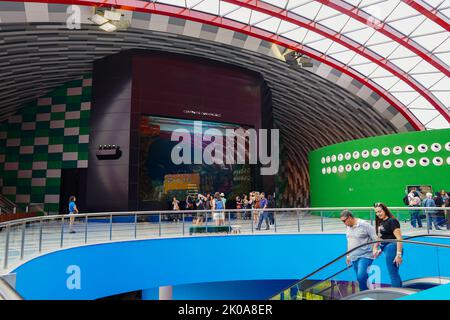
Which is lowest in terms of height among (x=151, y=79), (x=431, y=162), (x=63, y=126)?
(x=431, y=162)

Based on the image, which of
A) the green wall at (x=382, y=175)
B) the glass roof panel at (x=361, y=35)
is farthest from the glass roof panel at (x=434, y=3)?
the green wall at (x=382, y=175)

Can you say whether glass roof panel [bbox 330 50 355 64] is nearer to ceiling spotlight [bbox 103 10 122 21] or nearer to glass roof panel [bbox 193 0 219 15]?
glass roof panel [bbox 193 0 219 15]

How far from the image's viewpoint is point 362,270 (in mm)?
5539

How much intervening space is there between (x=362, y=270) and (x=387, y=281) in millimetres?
405

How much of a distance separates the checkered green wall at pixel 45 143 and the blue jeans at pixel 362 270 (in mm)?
21415

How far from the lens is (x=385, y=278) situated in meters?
5.25

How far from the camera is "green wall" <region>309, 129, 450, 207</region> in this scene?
18125mm

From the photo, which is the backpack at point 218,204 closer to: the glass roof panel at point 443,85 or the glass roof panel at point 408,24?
the glass roof panel at point 408,24

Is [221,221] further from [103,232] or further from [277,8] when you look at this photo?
[277,8]

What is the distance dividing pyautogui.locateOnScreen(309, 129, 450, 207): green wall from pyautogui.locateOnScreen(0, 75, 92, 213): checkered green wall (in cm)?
1612

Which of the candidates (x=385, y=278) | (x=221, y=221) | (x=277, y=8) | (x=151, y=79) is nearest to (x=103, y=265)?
(x=221, y=221)

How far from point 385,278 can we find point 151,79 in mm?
17921

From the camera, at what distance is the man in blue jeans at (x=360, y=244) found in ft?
18.1

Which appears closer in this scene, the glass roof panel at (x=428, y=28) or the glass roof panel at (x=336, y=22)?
the glass roof panel at (x=428, y=28)
